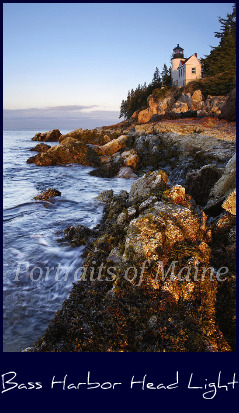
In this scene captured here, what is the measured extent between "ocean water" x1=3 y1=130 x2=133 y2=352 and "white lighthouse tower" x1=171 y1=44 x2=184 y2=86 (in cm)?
6516

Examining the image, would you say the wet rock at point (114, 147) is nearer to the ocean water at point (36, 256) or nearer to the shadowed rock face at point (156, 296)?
the ocean water at point (36, 256)

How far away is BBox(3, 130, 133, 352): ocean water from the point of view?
602 cm

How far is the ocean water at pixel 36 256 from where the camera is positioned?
602 cm

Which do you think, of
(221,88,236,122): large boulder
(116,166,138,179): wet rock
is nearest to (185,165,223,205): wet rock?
(116,166,138,179): wet rock

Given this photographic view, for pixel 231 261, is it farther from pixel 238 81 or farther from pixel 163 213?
pixel 238 81

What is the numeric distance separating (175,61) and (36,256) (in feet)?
258

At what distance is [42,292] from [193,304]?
4.47 m

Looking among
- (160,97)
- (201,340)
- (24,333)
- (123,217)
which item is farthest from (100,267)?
(160,97)

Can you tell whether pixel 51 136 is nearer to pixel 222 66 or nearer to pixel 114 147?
pixel 114 147

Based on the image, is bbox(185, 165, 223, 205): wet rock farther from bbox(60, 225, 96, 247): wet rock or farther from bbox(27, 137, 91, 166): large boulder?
bbox(27, 137, 91, 166): large boulder

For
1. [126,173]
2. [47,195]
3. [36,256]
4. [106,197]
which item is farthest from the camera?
[126,173]

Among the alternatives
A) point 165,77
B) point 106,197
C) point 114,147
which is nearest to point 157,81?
point 165,77

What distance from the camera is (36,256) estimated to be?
884 cm

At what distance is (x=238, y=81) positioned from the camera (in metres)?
3.90
